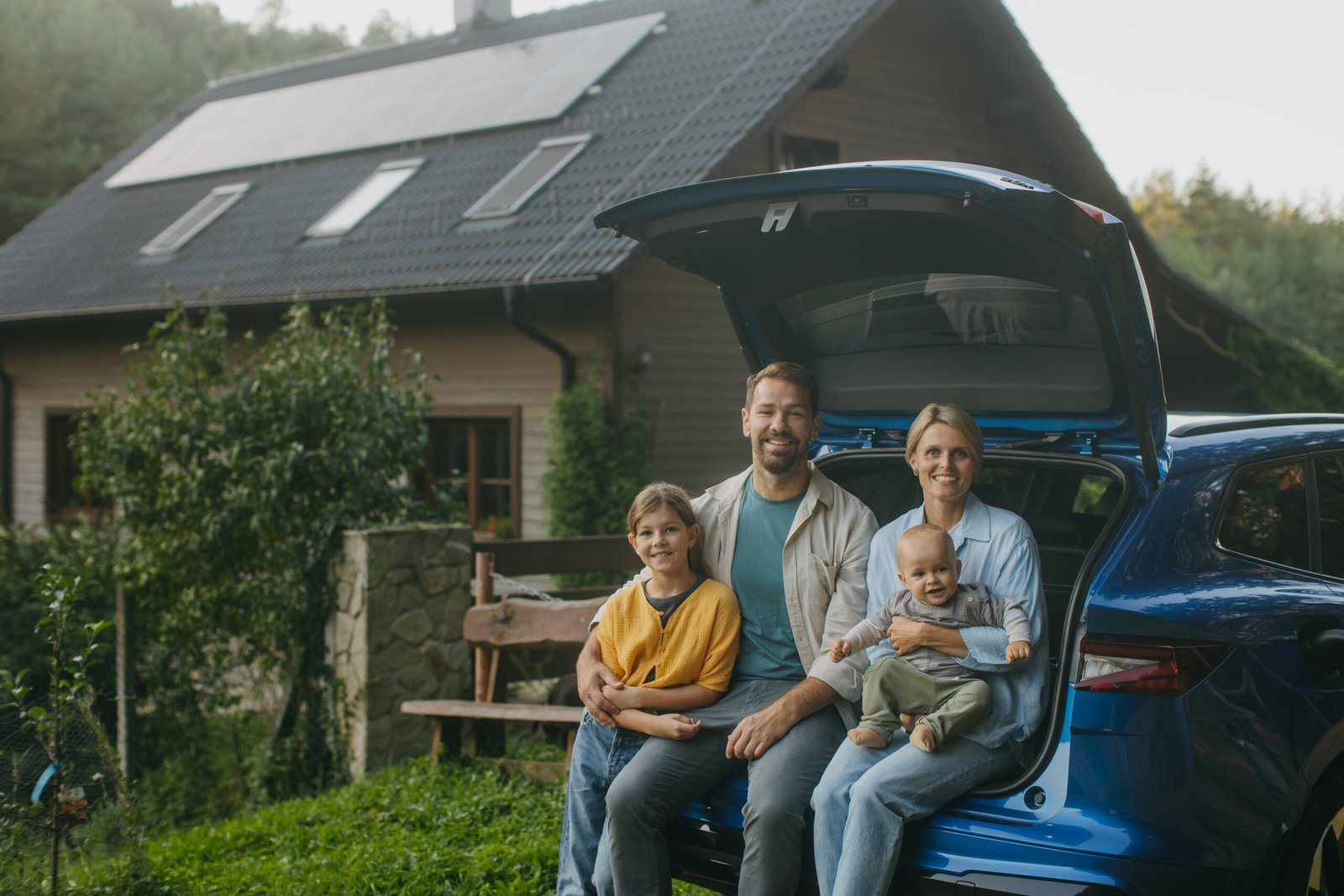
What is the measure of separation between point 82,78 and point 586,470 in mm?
34827

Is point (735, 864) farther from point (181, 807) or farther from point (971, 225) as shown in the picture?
point (181, 807)

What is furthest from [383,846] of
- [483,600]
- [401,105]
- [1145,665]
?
[401,105]

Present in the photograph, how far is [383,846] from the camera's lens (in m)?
5.38

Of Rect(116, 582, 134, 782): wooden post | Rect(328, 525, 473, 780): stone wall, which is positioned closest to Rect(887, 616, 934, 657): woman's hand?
Rect(328, 525, 473, 780): stone wall

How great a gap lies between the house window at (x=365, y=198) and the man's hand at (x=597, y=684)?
Result: 463 inches

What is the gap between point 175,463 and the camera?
26.9 feet

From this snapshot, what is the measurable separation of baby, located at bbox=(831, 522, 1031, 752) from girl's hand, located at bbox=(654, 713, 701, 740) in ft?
1.63

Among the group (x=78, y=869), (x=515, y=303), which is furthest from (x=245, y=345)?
Answer: (x=78, y=869)

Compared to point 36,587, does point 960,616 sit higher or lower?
higher

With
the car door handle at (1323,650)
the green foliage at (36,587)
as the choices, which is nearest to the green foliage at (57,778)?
the green foliage at (36,587)

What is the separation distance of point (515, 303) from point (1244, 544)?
30.1 ft

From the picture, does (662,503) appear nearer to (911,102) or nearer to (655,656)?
(655,656)

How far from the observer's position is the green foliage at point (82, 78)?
3456 cm

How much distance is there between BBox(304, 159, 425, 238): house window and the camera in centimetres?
1518
